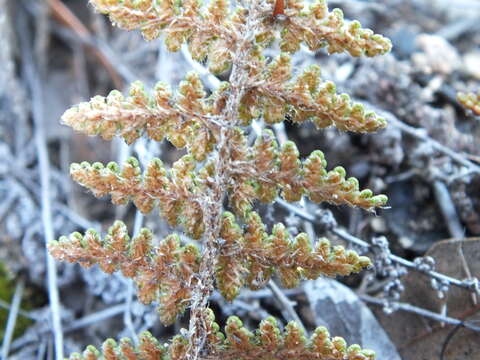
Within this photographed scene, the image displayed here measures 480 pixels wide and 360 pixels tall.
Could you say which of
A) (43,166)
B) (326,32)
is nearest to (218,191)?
(326,32)

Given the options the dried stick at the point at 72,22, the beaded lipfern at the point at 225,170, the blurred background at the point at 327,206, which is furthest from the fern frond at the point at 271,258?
the dried stick at the point at 72,22

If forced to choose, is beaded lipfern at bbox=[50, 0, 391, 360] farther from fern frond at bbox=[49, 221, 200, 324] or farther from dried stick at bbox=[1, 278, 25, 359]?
dried stick at bbox=[1, 278, 25, 359]

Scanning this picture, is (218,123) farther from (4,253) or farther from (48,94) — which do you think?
(48,94)

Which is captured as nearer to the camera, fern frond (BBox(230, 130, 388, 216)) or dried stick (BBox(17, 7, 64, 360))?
fern frond (BBox(230, 130, 388, 216))

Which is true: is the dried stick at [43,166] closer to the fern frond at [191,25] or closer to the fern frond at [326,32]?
the fern frond at [191,25]

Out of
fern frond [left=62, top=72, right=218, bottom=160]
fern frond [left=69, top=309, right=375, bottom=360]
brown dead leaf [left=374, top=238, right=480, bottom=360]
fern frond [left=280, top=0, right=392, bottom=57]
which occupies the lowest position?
fern frond [left=69, top=309, right=375, bottom=360]

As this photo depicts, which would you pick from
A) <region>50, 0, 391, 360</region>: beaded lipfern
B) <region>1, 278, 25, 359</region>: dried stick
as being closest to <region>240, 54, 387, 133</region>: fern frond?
<region>50, 0, 391, 360</region>: beaded lipfern
